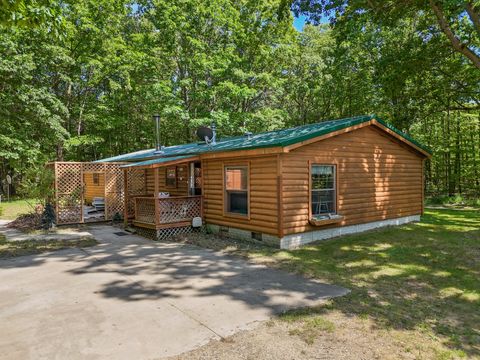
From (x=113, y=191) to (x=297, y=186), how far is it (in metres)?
8.65

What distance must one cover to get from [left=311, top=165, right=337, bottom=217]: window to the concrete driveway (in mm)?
3028

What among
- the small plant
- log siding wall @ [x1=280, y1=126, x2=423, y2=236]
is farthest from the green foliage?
log siding wall @ [x1=280, y1=126, x2=423, y2=236]

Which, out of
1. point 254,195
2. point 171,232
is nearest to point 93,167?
point 171,232

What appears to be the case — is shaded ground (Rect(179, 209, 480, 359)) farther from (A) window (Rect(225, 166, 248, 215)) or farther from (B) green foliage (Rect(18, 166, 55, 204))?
(B) green foliage (Rect(18, 166, 55, 204))

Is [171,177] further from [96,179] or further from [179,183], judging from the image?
[96,179]

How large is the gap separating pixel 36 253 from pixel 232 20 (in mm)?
18486

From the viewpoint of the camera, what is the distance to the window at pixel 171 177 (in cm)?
1216

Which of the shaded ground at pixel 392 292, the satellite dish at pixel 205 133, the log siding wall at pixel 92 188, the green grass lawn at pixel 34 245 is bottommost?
the shaded ground at pixel 392 292

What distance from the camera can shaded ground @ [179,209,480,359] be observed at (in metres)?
3.51

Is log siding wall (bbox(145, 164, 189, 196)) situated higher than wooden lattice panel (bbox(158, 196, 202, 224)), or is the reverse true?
log siding wall (bbox(145, 164, 189, 196))

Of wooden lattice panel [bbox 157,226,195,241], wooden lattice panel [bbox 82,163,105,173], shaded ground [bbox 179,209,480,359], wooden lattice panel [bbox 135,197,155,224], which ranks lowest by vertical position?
shaded ground [bbox 179,209,480,359]

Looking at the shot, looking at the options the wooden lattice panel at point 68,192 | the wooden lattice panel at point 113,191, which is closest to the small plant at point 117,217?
the wooden lattice panel at point 113,191

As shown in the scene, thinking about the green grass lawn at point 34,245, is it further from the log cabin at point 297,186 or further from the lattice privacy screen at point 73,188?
the lattice privacy screen at point 73,188

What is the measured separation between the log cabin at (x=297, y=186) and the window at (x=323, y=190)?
28 mm
